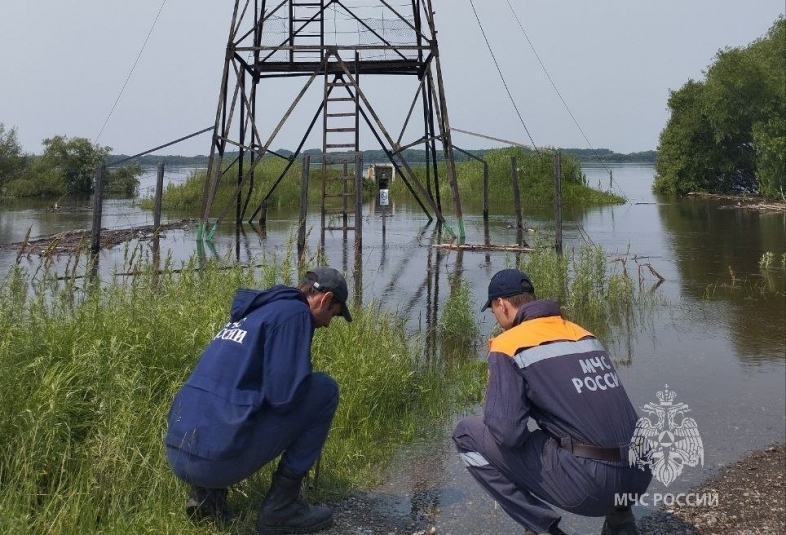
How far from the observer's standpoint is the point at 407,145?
2017 cm

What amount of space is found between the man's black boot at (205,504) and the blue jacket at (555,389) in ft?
4.95

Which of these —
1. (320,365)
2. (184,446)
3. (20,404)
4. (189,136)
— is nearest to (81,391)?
(20,404)

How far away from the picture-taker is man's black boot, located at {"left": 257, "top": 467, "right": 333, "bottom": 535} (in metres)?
4.14

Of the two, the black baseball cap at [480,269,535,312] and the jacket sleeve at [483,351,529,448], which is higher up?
the black baseball cap at [480,269,535,312]

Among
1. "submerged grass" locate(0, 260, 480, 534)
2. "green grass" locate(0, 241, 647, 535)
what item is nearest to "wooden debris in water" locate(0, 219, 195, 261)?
"green grass" locate(0, 241, 647, 535)

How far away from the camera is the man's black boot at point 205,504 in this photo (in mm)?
4098

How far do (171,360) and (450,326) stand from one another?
421 centimetres

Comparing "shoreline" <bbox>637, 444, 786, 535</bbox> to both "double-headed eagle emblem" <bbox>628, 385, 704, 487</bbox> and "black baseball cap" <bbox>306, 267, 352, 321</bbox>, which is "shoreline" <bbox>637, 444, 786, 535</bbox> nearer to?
"double-headed eagle emblem" <bbox>628, 385, 704, 487</bbox>

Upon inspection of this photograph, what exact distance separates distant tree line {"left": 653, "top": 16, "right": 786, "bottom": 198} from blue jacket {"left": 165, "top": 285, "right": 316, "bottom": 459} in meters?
32.4

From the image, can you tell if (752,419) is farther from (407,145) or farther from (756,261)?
(407,145)

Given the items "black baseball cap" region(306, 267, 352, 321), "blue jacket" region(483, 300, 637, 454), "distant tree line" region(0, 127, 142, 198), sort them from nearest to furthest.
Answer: "blue jacket" region(483, 300, 637, 454)
"black baseball cap" region(306, 267, 352, 321)
"distant tree line" region(0, 127, 142, 198)

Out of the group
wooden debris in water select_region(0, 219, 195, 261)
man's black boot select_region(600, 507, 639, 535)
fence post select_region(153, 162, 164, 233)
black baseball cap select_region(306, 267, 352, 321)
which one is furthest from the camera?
fence post select_region(153, 162, 164, 233)

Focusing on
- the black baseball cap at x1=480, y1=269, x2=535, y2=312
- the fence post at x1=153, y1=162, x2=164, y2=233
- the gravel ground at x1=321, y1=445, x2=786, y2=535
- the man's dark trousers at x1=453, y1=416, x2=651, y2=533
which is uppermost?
the fence post at x1=153, y1=162, x2=164, y2=233

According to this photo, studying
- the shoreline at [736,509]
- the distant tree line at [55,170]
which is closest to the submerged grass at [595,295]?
the shoreline at [736,509]
